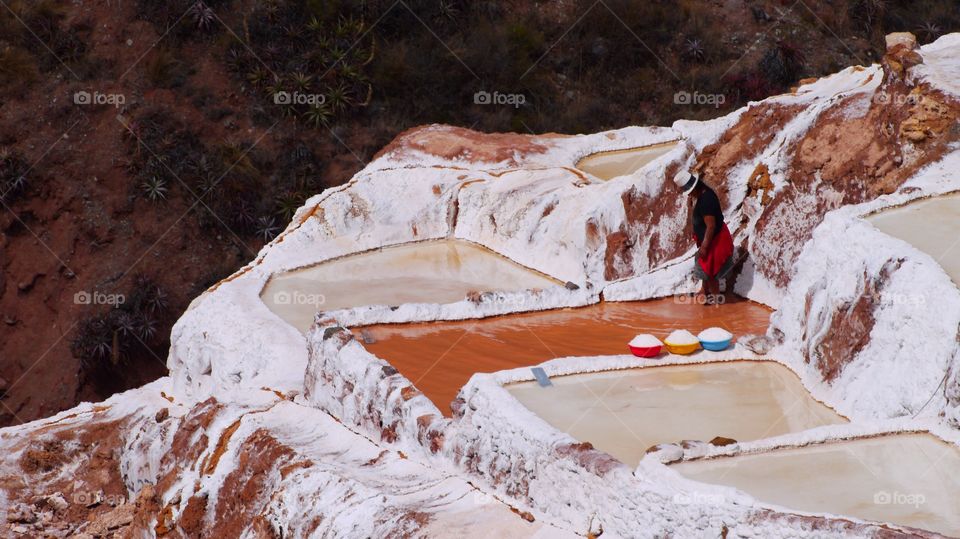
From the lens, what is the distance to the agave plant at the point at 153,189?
2666cm

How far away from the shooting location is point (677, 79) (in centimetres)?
3188

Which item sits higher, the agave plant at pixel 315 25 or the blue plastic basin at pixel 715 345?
the agave plant at pixel 315 25

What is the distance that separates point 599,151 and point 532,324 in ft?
21.8

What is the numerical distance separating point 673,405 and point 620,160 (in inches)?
335

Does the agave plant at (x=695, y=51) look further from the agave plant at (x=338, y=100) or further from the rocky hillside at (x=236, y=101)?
the agave plant at (x=338, y=100)

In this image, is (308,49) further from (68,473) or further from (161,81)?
(68,473)

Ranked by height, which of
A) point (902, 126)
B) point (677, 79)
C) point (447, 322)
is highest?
point (677, 79)

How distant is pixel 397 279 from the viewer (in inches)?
538

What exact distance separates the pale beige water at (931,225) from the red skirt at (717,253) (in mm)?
1853

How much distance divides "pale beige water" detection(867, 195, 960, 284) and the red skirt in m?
1.85

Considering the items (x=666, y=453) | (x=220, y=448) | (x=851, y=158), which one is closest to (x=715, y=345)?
(x=666, y=453)

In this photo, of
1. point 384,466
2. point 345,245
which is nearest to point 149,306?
point 345,245

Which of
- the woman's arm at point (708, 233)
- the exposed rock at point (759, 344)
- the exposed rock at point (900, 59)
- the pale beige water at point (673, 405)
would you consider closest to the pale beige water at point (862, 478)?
the pale beige water at point (673, 405)

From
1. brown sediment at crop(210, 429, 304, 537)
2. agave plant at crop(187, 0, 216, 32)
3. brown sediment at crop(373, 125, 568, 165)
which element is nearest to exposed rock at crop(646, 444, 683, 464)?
brown sediment at crop(210, 429, 304, 537)
